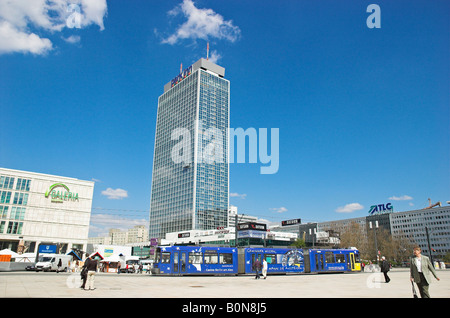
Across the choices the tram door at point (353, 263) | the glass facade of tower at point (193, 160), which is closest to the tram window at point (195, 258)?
the tram door at point (353, 263)

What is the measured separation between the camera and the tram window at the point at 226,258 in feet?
96.1

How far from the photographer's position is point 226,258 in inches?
1162

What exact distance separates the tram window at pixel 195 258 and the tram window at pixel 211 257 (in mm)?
601

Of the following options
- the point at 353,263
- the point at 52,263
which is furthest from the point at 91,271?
the point at 353,263

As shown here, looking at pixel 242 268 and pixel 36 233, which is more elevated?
pixel 36 233

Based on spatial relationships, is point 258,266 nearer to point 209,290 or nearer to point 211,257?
point 211,257

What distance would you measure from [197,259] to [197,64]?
126961mm

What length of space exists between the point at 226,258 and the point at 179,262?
4.67m

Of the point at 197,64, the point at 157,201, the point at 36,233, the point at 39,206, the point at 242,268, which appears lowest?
the point at 242,268

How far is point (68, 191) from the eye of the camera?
68.0 m

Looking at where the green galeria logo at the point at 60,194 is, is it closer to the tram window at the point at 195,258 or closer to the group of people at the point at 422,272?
the tram window at the point at 195,258

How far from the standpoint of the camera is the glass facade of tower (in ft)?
417

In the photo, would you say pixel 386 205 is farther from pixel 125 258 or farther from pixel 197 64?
pixel 125 258
